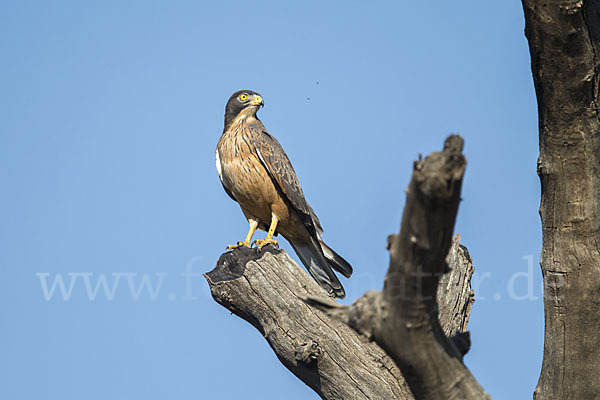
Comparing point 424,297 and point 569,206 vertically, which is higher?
point 569,206

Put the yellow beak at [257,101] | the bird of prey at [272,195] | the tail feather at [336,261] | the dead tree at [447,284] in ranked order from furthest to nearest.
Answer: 1. the yellow beak at [257,101]
2. the bird of prey at [272,195]
3. the tail feather at [336,261]
4. the dead tree at [447,284]

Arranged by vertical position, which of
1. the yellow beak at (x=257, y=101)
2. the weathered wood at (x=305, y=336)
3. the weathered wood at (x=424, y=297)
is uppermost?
the yellow beak at (x=257, y=101)

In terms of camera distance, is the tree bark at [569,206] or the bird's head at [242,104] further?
the bird's head at [242,104]

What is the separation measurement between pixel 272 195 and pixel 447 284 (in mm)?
2212

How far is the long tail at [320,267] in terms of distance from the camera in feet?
20.9

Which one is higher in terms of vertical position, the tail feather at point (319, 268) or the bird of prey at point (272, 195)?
the bird of prey at point (272, 195)

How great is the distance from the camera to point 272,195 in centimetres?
661

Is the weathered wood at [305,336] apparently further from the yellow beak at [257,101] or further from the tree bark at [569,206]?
the yellow beak at [257,101]

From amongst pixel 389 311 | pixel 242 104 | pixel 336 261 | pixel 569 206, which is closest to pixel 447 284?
pixel 336 261

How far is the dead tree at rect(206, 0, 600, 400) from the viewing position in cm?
221

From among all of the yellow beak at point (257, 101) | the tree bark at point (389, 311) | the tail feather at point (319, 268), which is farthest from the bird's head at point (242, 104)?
the tree bark at point (389, 311)

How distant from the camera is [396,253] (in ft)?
7.34

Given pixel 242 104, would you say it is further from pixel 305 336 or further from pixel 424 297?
pixel 424 297

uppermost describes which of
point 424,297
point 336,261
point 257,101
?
point 257,101
